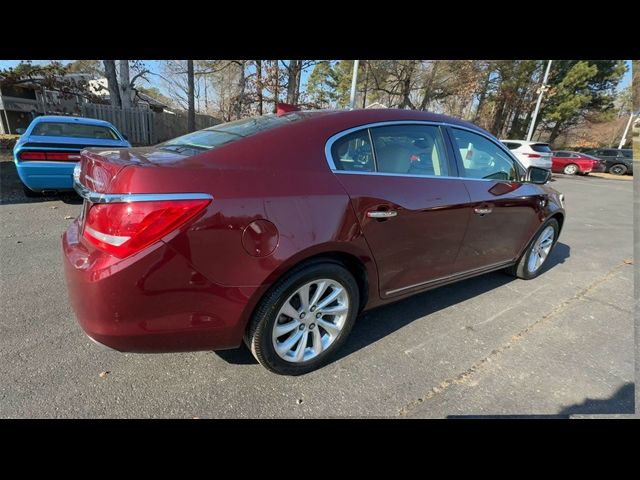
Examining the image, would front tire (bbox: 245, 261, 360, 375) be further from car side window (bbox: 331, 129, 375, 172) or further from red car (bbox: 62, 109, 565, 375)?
car side window (bbox: 331, 129, 375, 172)

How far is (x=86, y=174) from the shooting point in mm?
1868

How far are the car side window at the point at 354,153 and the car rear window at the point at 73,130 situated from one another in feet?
19.2

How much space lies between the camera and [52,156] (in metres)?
5.29

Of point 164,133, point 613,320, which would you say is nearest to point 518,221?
point 613,320

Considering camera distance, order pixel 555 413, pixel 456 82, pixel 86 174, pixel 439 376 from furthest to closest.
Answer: pixel 456 82 → pixel 439 376 → pixel 555 413 → pixel 86 174

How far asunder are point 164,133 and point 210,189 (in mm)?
16337

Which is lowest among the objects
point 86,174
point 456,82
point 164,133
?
point 164,133

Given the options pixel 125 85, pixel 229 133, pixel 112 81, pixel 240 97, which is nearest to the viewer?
pixel 229 133

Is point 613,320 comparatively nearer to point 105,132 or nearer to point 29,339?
point 29,339

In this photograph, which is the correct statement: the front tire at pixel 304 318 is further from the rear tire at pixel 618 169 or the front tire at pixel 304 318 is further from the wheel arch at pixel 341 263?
the rear tire at pixel 618 169

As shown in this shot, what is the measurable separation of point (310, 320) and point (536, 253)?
10.2 feet

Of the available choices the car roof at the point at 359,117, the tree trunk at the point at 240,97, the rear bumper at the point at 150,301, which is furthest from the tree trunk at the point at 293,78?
the rear bumper at the point at 150,301

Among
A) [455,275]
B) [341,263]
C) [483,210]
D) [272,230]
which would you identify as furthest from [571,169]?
[272,230]

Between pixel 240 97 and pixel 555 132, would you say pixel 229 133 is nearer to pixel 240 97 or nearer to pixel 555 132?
pixel 240 97
